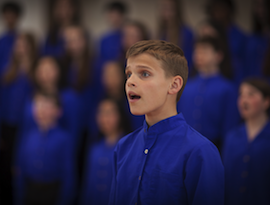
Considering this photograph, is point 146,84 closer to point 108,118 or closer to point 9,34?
point 108,118

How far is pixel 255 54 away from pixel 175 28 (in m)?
0.74

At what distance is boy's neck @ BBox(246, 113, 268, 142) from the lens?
1848mm

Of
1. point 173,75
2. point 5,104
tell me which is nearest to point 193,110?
point 173,75

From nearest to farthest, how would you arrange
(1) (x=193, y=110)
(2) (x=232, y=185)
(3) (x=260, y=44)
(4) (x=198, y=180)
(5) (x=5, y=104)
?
(4) (x=198, y=180), (2) (x=232, y=185), (1) (x=193, y=110), (3) (x=260, y=44), (5) (x=5, y=104)

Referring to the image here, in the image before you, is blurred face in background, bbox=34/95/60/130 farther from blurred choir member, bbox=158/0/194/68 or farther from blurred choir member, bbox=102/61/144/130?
blurred choir member, bbox=158/0/194/68

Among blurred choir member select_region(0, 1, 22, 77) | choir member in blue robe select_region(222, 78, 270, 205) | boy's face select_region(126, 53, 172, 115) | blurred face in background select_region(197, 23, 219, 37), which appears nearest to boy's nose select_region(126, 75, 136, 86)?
boy's face select_region(126, 53, 172, 115)

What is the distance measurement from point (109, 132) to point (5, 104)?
1448mm

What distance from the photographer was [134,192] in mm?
994

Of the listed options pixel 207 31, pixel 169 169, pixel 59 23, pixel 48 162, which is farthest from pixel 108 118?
pixel 59 23

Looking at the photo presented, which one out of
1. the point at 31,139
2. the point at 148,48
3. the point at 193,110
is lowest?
the point at 31,139

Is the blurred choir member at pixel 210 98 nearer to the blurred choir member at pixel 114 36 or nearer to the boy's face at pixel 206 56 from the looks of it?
the boy's face at pixel 206 56

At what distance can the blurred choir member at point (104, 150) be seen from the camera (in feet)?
7.80

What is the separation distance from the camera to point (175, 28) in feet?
9.48

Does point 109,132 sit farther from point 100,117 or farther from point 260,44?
point 260,44
